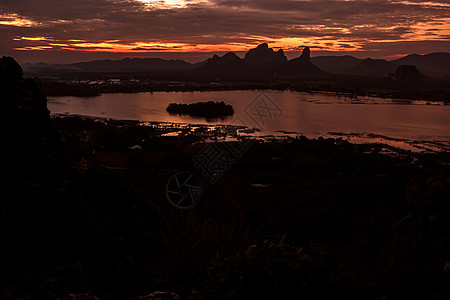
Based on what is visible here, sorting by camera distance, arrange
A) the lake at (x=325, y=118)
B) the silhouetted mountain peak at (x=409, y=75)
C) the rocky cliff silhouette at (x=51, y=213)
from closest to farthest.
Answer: the rocky cliff silhouette at (x=51, y=213) < the lake at (x=325, y=118) < the silhouetted mountain peak at (x=409, y=75)

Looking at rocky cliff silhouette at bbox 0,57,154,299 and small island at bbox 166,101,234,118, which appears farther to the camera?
small island at bbox 166,101,234,118

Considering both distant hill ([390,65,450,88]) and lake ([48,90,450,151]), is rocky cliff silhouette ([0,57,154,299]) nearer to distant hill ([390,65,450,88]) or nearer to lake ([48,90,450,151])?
lake ([48,90,450,151])

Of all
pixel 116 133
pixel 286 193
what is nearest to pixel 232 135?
pixel 116 133

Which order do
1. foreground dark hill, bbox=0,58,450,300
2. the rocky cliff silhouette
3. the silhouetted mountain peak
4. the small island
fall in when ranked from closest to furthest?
foreground dark hill, bbox=0,58,450,300 < the rocky cliff silhouette < the small island < the silhouetted mountain peak

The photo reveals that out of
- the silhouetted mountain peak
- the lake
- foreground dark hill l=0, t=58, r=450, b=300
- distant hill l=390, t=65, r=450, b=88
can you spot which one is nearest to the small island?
the lake

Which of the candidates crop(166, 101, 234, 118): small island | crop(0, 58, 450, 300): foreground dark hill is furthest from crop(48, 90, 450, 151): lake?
crop(0, 58, 450, 300): foreground dark hill

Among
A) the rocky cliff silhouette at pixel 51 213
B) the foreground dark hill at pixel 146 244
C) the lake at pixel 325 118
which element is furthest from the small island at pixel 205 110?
the rocky cliff silhouette at pixel 51 213

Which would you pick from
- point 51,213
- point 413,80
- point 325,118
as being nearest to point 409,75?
point 413,80

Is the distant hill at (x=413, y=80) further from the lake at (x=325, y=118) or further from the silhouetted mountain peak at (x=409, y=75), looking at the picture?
the lake at (x=325, y=118)

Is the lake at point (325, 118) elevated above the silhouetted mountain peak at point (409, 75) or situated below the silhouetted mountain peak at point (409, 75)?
below

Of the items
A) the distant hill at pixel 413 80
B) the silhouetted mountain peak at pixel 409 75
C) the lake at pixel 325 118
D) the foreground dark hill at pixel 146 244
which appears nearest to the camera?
the foreground dark hill at pixel 146 244

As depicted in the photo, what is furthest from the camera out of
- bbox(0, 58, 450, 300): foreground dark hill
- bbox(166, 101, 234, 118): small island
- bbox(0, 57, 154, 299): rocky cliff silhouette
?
bbox(166, 101, 234, 118): small island

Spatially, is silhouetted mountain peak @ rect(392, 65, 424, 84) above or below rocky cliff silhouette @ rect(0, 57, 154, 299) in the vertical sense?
above

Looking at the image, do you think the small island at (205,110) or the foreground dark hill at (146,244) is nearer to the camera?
the foreground dark hill at (146,244)
